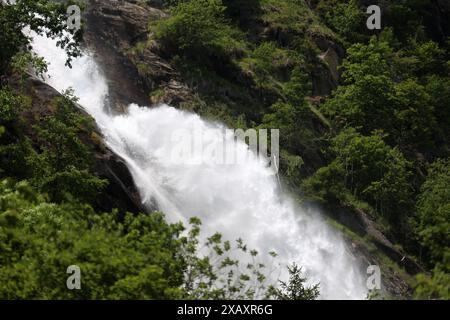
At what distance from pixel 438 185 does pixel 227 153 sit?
17162 mm

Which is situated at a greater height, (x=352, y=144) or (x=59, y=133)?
(x=352, y=144)

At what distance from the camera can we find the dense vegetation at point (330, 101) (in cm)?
5200

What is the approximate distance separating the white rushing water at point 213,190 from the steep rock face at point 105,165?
5.32 feet

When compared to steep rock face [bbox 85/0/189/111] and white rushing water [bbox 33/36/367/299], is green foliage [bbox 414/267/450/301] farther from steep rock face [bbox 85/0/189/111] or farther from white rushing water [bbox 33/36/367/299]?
steep rock face [bbox 85/0/189/111]

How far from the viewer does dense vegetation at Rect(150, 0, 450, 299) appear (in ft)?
171

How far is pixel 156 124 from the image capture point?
151 feet

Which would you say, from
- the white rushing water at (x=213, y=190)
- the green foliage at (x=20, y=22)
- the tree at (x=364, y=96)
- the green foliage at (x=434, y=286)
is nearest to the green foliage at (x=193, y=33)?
the white rushing water at (x=213, y=190)

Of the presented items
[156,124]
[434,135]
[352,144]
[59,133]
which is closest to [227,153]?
[156,124]

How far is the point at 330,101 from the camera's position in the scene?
192ft

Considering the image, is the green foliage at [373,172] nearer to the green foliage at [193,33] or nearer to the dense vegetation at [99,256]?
the green foliage at [193,33]

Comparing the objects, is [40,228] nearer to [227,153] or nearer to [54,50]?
[227,153]

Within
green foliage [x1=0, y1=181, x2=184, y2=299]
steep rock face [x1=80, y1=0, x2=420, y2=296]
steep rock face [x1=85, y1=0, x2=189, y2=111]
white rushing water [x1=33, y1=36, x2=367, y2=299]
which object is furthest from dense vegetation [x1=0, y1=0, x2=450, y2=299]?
white rushing water [x1=33, y1=36, x2=367, y2=299]
